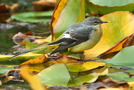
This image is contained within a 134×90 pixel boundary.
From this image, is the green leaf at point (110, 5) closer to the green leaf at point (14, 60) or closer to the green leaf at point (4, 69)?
the green leaf at point (14, 60)

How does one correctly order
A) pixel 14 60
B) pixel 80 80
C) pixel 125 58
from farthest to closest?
1. pixel 14 60
2. pixel 125 58
3. pixel 80 80

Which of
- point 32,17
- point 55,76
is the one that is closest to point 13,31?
point 32,17

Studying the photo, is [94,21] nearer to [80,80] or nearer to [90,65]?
[90,65]

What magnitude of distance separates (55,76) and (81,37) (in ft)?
3.12

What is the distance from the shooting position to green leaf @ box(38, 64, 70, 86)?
247cm

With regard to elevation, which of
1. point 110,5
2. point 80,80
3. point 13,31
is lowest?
point 80,80

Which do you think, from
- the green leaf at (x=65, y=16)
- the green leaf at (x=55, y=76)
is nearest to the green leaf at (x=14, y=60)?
the green leaf at (x=65, y=16)

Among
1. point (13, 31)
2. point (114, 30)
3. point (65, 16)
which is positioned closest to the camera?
point (114, 30)

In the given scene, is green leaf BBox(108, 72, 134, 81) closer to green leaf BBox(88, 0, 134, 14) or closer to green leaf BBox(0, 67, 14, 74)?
green leaf BBox(0, 67, 14, 74)

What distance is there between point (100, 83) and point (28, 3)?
251 inches

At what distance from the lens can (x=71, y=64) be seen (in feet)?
10.3

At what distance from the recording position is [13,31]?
5.21 m

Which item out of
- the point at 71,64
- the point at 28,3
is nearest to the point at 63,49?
the point at 71,64

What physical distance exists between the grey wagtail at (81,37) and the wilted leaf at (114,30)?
135 mm
